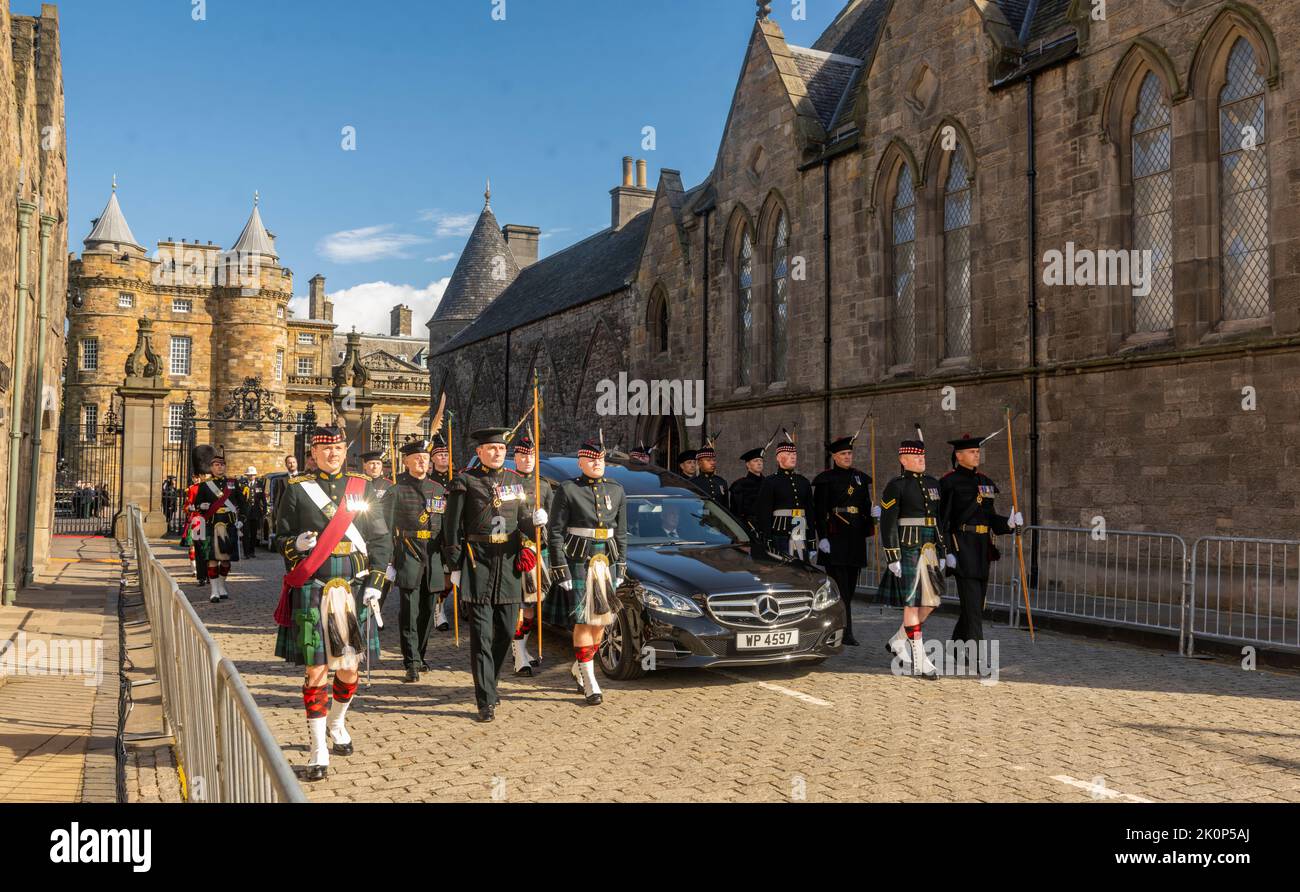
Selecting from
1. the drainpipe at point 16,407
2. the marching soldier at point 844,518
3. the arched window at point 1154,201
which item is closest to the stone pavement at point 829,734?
the marching soldier at point 844,518

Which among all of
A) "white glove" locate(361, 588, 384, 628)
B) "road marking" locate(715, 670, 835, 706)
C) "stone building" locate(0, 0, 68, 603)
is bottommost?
"road marking" locate(715, 670, 835, 706)

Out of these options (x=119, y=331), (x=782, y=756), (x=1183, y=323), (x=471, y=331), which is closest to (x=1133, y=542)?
(x=1183, y=323)

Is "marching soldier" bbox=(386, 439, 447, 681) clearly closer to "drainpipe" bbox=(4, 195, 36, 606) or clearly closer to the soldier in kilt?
the soldier in kilt

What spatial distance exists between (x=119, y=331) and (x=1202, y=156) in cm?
6310

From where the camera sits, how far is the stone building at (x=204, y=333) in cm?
6206

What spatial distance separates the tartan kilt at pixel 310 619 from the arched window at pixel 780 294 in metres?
16.8

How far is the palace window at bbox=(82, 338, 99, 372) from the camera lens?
62.0 meters

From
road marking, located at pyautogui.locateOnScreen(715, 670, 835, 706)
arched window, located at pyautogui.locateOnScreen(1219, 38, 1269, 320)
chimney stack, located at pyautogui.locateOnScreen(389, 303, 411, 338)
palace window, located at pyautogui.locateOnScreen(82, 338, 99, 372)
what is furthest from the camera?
chimney stack, located at pyautogui.locateOnScreen(389, 303, 411, 338)

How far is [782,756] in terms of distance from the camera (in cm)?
635

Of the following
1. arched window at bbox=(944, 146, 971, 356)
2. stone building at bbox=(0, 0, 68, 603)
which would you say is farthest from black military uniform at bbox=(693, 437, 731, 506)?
stone building at bbox=(0, 0, 68, 603)

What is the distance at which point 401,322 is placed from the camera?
9156 cm

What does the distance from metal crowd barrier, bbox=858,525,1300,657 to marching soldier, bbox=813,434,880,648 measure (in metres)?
2.33

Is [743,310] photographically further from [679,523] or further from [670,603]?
[670,603]

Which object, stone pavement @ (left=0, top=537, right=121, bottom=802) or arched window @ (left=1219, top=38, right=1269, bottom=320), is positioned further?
arched window @ (left=1219, top=38, right=1269, bottom=320)
